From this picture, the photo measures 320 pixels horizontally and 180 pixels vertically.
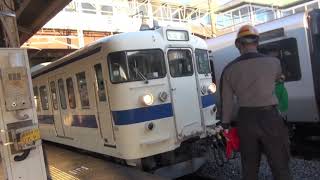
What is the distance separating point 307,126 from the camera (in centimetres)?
1035

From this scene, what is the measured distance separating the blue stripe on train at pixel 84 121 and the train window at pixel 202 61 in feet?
7.11

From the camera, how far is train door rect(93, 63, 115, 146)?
792 centimetres

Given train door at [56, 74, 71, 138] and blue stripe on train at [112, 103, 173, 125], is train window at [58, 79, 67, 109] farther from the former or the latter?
blue stripe on train at [112, 103, 173, 125]

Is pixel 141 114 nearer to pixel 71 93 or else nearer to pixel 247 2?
pixel 71 93

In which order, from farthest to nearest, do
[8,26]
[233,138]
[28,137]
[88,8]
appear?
[88,8] < [8,26] < [28,137] < [233,138]

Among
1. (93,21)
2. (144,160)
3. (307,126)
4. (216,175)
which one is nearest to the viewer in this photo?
(144,160)

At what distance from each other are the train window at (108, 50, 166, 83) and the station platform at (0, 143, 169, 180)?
148cm

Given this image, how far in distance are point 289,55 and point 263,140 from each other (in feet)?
20.7

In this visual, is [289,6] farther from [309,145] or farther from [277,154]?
[277,154]

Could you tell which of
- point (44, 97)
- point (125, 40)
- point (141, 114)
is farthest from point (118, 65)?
point (44, 97)

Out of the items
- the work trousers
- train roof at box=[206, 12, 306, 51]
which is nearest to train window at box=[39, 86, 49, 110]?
train roof at box=[206, 12, 306, 51]

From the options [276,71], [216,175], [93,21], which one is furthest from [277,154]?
[93,21]

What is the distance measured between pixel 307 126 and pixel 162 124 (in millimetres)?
4172

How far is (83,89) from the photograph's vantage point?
8.95m
